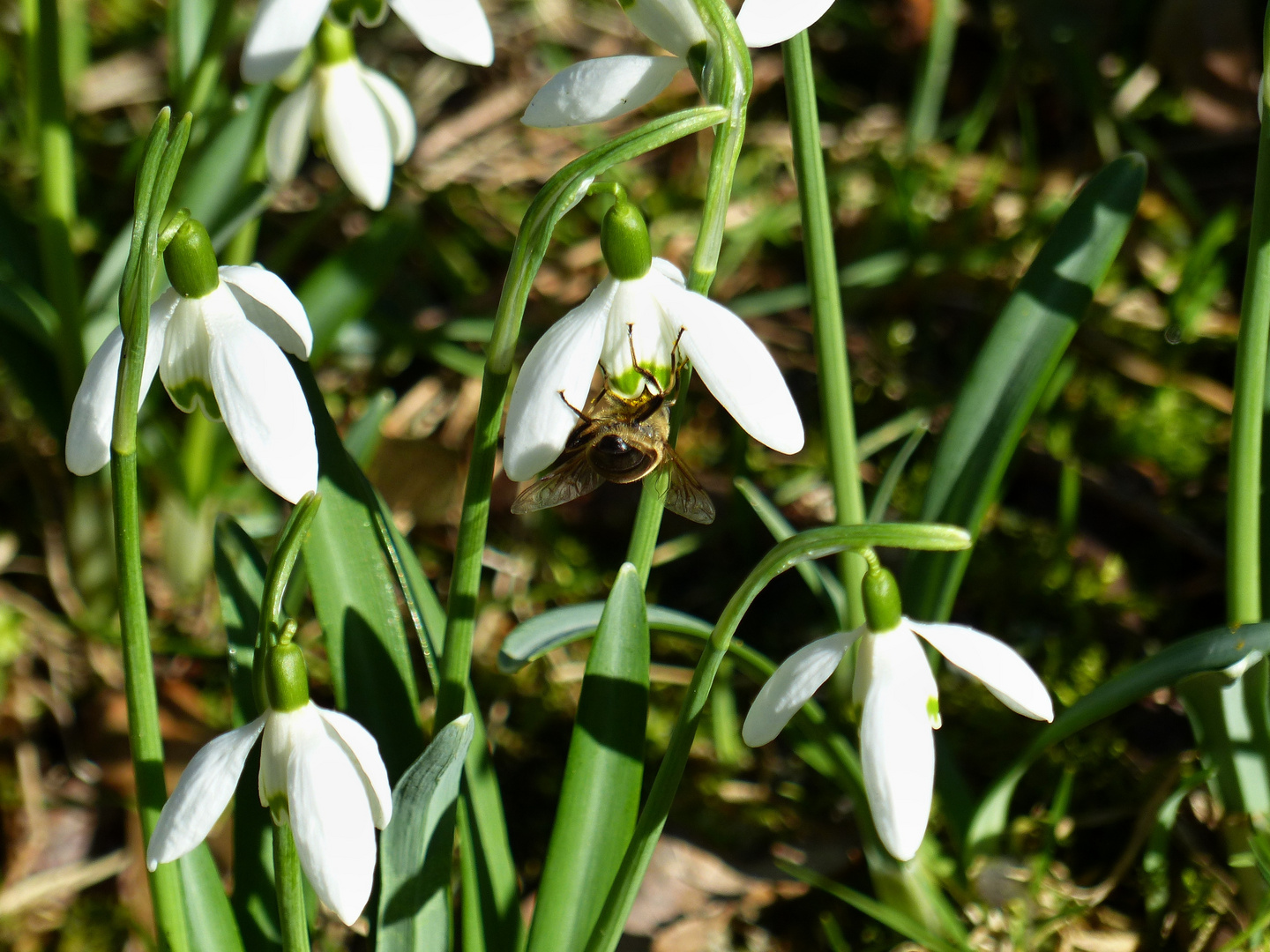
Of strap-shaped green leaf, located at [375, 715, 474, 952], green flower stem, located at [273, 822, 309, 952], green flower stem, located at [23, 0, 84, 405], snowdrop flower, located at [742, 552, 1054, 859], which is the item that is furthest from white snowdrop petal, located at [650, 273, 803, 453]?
green flower stem, located at [23, 0, 84, 405]

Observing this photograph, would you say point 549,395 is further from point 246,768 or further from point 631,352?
point 246,768

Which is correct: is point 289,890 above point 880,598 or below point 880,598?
below

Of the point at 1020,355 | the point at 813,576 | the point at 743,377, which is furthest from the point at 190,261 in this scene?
the point at 1020,355

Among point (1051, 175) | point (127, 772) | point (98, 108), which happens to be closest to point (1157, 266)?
point (1051, 175)

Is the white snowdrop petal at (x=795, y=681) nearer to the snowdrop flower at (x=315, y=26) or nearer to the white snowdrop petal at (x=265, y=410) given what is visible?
the white snowdrop petal at (x=265, y=410)

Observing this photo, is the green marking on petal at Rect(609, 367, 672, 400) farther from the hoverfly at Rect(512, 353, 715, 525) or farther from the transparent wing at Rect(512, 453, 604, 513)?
the transparent wing at Rect(512, 453, 604, 513)

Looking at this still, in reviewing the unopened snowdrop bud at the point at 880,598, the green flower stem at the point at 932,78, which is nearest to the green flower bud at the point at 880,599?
the unopened snowdrop bud at the point at 880,598
